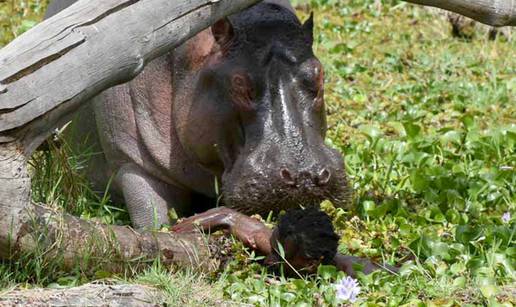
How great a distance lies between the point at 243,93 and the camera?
5.57 meters

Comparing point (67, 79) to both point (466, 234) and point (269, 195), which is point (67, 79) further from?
point (466, 234)

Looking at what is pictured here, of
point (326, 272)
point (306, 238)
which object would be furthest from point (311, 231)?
point (326, 272)

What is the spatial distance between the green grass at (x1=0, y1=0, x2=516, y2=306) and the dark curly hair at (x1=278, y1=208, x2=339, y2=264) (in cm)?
9

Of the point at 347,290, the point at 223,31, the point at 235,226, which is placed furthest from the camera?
the point at 223,31

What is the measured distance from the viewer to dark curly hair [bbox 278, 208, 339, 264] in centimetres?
465

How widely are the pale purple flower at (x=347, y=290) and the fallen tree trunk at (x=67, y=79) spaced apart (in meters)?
0.79

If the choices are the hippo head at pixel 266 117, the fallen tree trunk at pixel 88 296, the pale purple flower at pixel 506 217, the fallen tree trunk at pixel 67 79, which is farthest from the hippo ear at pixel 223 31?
the fallen tree trunk at pixel 88 296

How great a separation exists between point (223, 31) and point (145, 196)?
901 mm

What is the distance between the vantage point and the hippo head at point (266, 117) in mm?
5371

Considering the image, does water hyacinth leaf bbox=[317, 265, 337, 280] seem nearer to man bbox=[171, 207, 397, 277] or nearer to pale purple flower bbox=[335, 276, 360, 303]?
man bbox=[171, 207, 397, 277]

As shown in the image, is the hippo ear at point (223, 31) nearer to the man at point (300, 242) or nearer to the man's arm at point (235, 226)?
the man's arm at point (235, 226)

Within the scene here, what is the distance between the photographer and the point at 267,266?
4.88 m

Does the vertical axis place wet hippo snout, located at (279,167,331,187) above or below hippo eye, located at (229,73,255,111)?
below

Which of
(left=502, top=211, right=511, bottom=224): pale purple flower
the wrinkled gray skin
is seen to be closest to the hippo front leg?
the wrinkled gray skin
